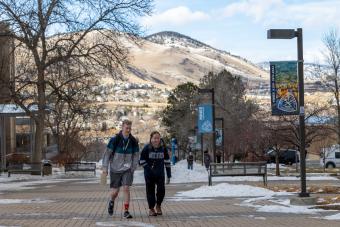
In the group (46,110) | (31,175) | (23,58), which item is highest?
(23,58)

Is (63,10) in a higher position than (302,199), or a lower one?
higher

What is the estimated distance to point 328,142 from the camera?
64875mm

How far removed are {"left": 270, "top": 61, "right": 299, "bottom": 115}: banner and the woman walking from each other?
141 inches

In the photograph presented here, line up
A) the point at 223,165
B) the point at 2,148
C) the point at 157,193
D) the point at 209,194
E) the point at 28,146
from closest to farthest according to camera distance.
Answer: the point at 157,193 → the point at 209,194 → the point at 223,165 → the point at 2,148 → the point at 28,146

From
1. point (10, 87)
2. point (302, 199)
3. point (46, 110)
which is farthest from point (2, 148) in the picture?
point (302, 199)

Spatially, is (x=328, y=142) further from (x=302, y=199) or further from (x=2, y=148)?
(x=302, y=199)

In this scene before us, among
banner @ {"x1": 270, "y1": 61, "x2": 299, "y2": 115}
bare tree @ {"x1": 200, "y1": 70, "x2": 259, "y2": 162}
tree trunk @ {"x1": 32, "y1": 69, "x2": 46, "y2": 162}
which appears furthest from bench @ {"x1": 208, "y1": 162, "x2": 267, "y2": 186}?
bare tree @ {"x1": 200, "y1": 70, "x2": 259, "y2": 162}

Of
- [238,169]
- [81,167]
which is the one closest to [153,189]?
[238,169]

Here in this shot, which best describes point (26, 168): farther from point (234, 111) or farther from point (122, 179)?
point (122, 179)

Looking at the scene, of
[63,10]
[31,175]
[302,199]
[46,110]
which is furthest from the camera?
[46,110]

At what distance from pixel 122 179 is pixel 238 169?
488 inches

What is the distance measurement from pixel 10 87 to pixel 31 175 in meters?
5.67

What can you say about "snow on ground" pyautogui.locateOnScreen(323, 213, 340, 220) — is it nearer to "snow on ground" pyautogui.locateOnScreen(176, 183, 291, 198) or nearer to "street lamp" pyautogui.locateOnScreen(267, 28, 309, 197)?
"street lamp" pyautogui.locateOnScreen(267, 28, 309, 197)

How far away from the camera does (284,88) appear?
52.7 feet
